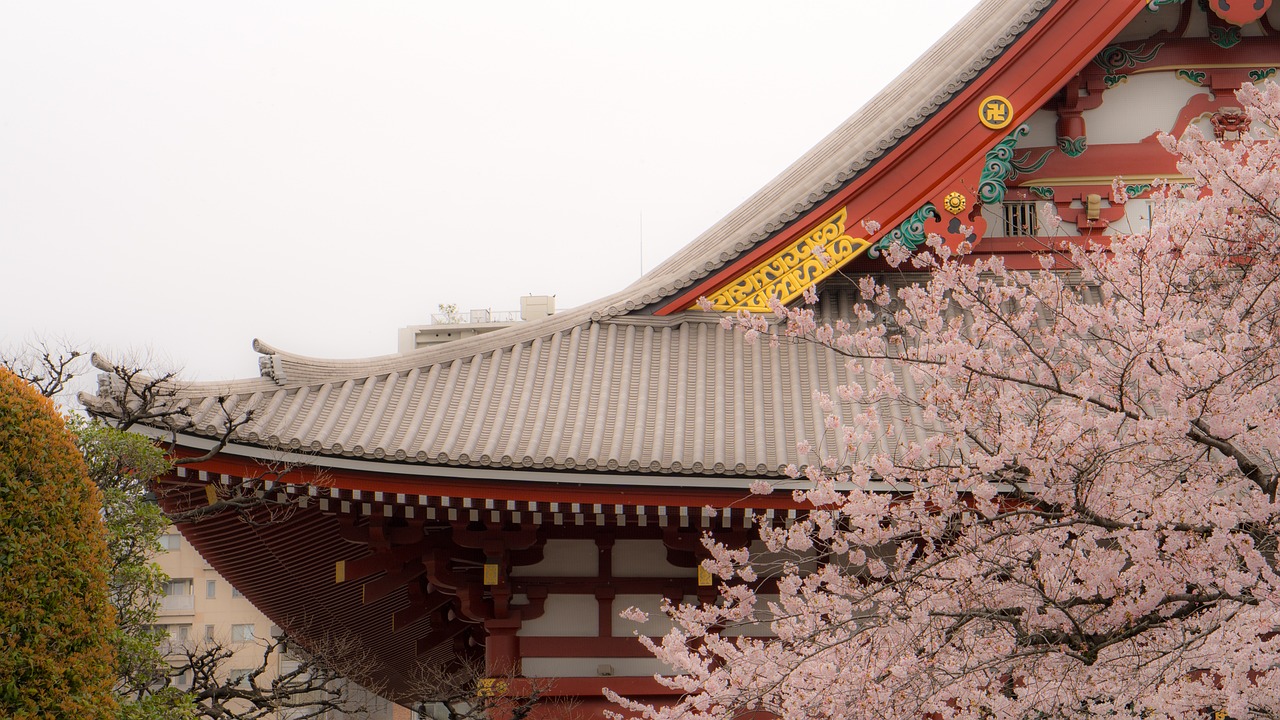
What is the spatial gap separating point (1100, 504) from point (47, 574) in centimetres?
485

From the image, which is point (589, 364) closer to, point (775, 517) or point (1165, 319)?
point (775, 517)

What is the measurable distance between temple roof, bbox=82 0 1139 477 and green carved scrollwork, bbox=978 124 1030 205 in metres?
0.58

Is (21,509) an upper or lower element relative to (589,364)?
lower

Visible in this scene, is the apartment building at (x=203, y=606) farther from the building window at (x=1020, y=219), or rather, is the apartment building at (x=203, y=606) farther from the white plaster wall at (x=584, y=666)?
the building window at (x=1020, y=219)

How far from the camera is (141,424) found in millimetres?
7949

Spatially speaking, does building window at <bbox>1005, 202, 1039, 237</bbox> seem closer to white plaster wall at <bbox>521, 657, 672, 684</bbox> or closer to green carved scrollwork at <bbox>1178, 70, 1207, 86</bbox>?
green carved scrollwork at <bbox>1178, 70, 1207, 86</bbox>

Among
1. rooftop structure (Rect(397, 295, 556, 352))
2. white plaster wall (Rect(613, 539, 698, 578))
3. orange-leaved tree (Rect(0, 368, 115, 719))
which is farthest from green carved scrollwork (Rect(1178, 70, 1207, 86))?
rooftop structure (Rect(397, 295, 556, 352))

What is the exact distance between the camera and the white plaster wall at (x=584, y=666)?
29.2 ft

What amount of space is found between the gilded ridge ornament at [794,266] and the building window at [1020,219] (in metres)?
1.35

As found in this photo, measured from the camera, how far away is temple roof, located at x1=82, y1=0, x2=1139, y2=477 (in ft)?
27.1

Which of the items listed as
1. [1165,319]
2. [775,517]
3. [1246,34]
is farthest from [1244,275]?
[1246,34]

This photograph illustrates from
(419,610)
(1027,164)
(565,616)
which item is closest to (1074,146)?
(1027,164)

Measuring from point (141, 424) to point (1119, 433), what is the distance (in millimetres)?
5476

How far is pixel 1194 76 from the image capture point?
10492 mm
